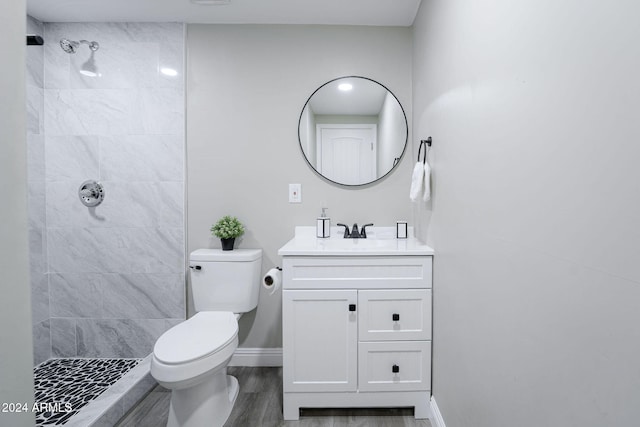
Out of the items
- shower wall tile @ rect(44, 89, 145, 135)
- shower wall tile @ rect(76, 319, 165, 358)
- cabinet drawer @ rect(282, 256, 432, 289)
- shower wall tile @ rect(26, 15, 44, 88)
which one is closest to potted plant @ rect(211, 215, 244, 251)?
cabinet drawer @ rect(282, 256, 432, 289)

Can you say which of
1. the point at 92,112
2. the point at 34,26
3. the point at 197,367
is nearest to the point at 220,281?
the point at 197,367

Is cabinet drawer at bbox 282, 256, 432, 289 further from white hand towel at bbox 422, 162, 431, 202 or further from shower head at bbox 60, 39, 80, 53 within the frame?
shower head at bbox 60, 39, 80, 53

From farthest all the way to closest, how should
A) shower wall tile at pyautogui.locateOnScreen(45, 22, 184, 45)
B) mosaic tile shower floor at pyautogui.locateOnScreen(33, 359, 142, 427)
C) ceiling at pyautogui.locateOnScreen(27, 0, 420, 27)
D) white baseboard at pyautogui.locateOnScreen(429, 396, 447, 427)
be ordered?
shower wall tile at pyautogui.locateOnScreen(45, 22, 184, 45), ceiling at pyautogui.locateOnScreen(27, 0, 420, 27), mosaic tile shower floor at pyautogui.locateOnScreen(33, 359, 142, 427), white baseboard at pyautogui.locateOnScreen(429, 396, 447, 427)

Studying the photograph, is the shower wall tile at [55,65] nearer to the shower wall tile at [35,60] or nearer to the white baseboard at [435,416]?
the shower wall tile at [35,60]

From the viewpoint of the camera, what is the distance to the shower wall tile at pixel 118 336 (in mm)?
2256

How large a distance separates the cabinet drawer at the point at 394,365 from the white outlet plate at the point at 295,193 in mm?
1012

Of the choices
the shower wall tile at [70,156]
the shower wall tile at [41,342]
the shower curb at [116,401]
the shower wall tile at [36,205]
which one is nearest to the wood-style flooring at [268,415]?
the shower curb at [116,401]

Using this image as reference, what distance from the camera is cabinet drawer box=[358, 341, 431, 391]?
1.66 metres

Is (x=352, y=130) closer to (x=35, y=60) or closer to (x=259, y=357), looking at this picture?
(x=259, y=357)

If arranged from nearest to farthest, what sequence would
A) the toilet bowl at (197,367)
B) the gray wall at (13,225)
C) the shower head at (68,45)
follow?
the gray wall at (13,225) → the toilet bowl at (197,367) → the shower head at (68,45)

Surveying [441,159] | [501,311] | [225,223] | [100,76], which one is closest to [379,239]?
[441,159]

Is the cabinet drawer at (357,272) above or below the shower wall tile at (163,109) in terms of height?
below

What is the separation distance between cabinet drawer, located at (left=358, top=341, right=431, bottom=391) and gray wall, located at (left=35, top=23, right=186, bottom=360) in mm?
1314

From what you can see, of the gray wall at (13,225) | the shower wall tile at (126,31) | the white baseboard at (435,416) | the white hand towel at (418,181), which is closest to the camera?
the gray wall at (13,225)
